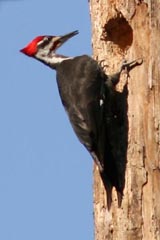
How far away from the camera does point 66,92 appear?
4.50m

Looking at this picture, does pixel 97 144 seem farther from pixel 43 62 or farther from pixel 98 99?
pixel 43 62

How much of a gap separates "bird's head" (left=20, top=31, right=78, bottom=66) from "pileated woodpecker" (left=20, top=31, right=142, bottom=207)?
196 mm

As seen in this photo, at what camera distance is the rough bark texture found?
3.92m

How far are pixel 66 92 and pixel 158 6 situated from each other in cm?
80

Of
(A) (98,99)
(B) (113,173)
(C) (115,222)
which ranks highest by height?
(A) (98,99)

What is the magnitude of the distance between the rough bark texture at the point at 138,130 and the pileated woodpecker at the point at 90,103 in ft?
0.30

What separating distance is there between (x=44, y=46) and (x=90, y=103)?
2.75ft

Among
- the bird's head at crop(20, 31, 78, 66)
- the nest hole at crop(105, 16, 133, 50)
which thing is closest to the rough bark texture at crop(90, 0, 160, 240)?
the nest hole at crop(105, 16, 133, 50)

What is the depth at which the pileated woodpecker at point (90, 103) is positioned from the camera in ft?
13.8

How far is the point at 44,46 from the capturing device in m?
5.00

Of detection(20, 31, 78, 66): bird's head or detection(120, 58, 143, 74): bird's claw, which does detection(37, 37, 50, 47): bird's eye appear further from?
detection(120, 58, 143, 74): bird's claw

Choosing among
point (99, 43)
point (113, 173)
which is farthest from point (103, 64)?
point (113, 173)

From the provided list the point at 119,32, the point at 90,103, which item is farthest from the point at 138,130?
the point at 119,32

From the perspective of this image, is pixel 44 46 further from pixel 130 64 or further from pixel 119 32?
pixel 130 64
